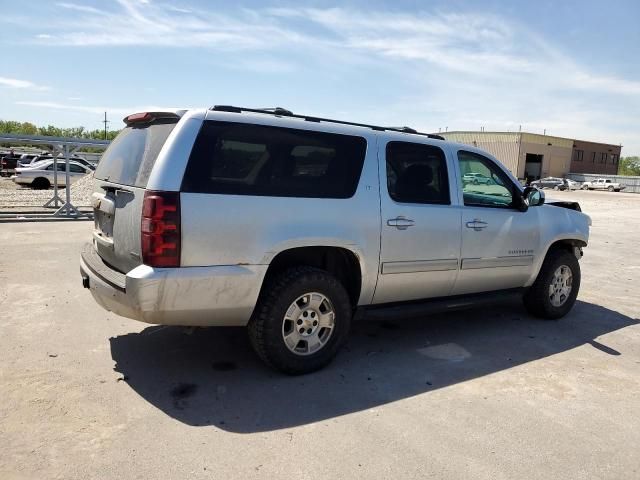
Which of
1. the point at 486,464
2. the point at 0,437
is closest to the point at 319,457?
the point at 486,464

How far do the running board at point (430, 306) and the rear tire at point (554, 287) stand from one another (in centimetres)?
38

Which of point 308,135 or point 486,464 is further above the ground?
point 308,135

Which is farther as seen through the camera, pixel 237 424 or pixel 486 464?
pixel 237 424

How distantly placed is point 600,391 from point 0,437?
4.24 metres

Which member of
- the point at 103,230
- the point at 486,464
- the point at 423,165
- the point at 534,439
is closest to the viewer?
the point at 486,464

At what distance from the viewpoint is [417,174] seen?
4707mm

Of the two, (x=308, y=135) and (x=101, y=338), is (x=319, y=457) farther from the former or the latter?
(x=101, y=338)

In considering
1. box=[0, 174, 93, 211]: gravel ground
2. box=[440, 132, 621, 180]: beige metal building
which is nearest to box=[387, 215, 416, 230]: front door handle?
box=[0, 174, 93, 211]: gravel ground

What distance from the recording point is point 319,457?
2.99 metres

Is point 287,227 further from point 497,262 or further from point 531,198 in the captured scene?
point 531,198

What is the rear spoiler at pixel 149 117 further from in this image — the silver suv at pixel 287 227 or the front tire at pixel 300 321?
the front tire at pixel 300 321

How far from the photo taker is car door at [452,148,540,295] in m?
5.00

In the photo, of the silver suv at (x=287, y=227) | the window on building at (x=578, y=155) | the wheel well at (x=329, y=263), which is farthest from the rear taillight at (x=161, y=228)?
the window on building at (x=578, y=155)

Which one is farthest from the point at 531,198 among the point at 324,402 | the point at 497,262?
the point at 324,402
